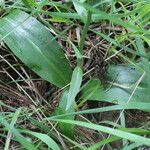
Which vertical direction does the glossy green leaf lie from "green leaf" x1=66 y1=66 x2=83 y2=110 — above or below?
below

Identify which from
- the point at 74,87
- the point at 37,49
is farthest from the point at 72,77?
the point at 37,49

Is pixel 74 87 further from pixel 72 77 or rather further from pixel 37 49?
pixel 37 49

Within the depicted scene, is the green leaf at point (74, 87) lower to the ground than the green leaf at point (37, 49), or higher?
lower

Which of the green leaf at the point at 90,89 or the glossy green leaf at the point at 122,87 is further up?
the green leaf at the point at 90,89

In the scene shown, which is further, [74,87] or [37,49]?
[37,49]

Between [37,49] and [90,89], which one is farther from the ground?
[37,49]

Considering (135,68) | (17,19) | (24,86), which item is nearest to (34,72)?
(24,86)

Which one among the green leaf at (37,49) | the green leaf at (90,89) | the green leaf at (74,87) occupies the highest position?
the green leaf at (37,49)

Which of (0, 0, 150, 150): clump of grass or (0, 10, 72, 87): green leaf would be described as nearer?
(0, 0, 150, 150): clump of grass

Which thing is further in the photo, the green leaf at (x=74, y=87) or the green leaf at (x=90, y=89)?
the green leaf at (x=90, y=89)
